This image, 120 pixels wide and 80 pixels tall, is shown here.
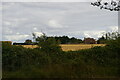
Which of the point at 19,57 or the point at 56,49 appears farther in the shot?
the point at 56,49

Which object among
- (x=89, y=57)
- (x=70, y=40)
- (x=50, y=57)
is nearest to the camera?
(x=50, y=57)

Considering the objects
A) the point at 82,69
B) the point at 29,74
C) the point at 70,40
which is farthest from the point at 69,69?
the point at 70,40

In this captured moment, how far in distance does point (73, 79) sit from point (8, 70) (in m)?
3.59

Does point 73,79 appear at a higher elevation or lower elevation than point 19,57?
lower

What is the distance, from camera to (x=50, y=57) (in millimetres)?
13234

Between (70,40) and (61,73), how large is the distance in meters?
32.9

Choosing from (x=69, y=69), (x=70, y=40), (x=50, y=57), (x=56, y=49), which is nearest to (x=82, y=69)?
(x=69, y=69)

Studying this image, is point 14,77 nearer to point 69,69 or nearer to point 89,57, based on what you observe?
point 69,69

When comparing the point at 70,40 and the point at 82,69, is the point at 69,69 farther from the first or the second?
the point at 70,40

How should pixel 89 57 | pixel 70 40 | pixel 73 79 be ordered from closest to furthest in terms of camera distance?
pixel 73 79 → pixel 89 57 → pixel 70 40

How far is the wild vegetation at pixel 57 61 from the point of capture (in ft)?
34.7

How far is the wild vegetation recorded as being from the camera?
416 inches

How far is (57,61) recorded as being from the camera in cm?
1302

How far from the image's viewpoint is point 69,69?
11.2 meters
